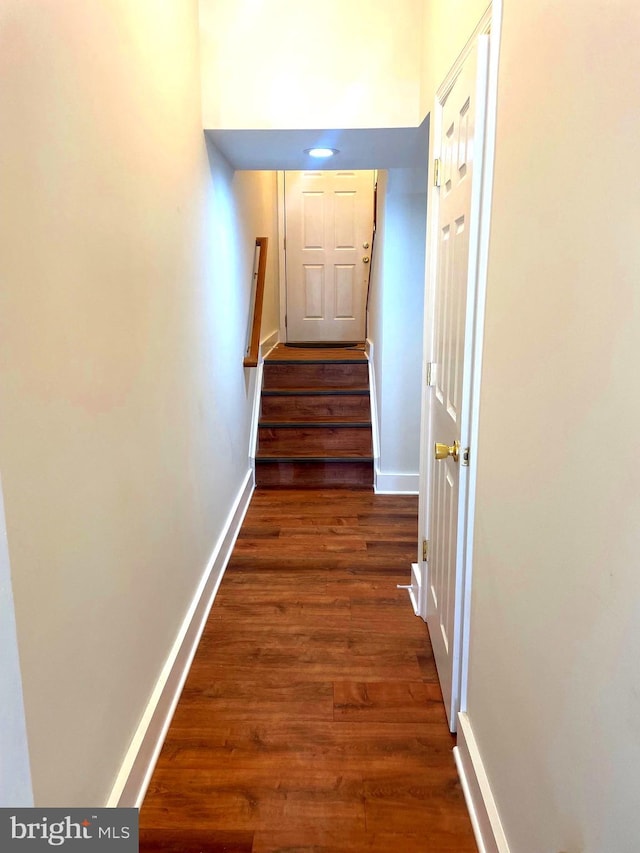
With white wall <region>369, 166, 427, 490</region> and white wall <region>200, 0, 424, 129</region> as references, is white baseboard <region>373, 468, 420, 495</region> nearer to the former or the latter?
white wall <region>369, 166, 427, 490</region>

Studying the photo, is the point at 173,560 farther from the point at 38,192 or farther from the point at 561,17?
the point at 561,17

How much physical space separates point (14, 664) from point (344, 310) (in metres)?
5.44

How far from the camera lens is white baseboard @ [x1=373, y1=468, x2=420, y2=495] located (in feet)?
12.9

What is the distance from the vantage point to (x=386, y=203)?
359cm

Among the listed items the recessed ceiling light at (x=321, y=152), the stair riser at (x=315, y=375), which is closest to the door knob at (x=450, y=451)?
the recessed ceiling light at (x=321, y=152)

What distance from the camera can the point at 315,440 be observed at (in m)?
4.28

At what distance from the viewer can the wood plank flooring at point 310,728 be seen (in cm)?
147

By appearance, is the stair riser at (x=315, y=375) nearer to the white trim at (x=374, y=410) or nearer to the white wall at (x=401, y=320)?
the white trim at (x=374, y=410)

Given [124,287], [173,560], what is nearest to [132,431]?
[124,287]

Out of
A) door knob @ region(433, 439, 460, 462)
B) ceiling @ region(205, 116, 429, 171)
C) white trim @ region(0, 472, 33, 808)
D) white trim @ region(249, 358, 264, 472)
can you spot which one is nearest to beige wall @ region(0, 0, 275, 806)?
white trim @ region(0, 472, 33, 808)

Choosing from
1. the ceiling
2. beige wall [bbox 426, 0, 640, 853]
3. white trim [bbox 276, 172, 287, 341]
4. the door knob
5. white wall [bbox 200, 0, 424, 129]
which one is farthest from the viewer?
white trim [bbox 276, 172, 287, 341]

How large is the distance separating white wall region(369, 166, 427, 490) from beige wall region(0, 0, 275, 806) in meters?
1.64

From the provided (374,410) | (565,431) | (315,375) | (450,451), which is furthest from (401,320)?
(565,431)

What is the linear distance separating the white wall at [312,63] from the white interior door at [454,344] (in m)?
0.54
